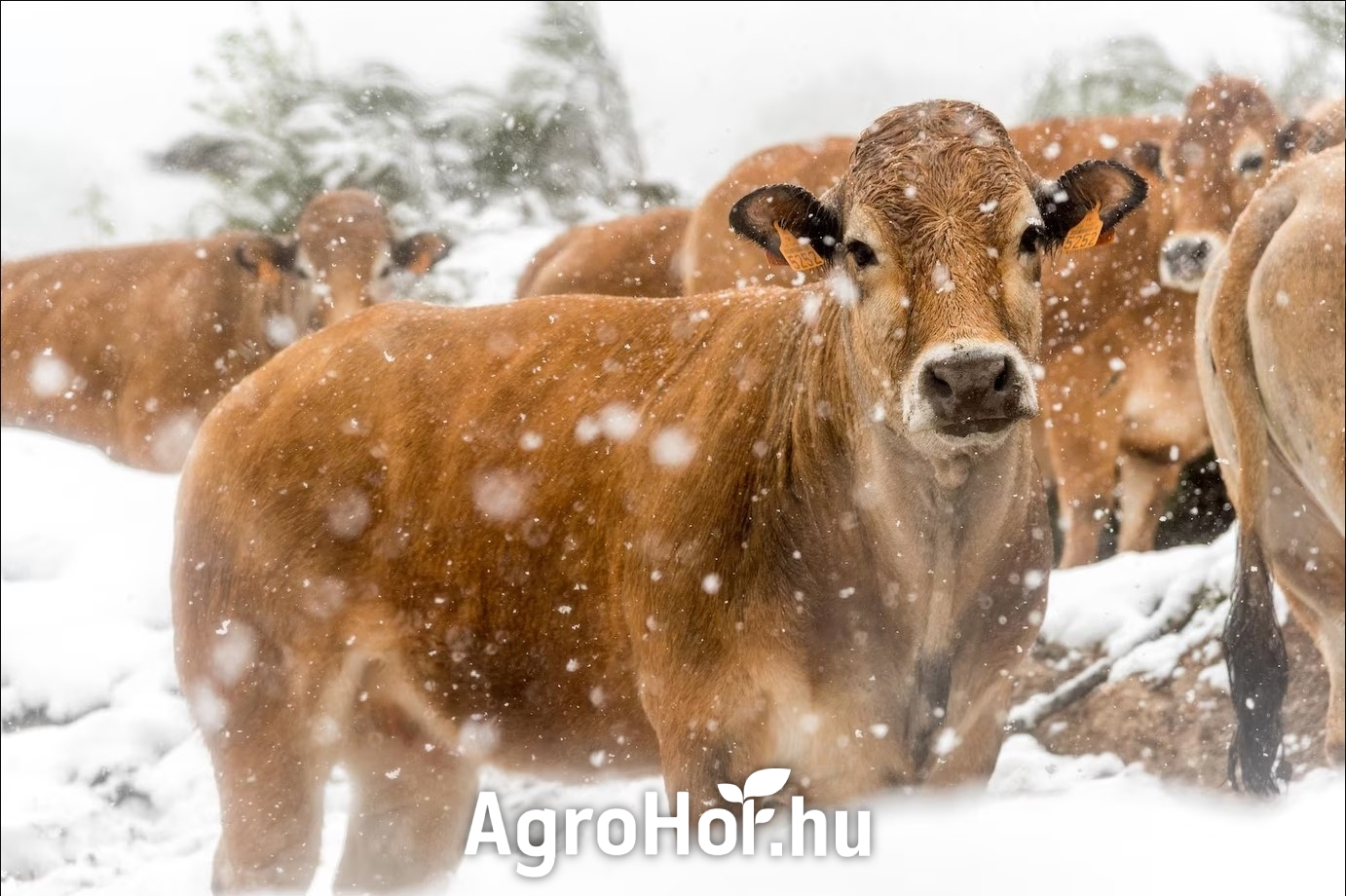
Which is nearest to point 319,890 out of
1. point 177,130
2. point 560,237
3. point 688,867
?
point 688,867

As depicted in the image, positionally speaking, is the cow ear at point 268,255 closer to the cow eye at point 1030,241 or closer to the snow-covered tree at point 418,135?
the snow-covered tree at point 418,135

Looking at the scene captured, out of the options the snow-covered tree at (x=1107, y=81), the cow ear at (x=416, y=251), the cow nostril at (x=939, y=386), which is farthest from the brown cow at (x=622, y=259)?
the cow nostril at (x=939, y=386)

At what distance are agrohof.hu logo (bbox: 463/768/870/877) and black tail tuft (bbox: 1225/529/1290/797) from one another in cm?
151

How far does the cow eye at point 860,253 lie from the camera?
2.84 m

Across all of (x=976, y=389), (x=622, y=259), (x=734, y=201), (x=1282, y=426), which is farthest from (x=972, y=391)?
(x=622, y=259)

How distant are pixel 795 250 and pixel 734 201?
111 inches

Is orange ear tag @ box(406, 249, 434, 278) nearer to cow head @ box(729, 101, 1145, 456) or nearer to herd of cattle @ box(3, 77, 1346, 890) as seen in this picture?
herd of cattle @ box(3, 77, 1346, 890)

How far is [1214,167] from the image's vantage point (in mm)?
5762

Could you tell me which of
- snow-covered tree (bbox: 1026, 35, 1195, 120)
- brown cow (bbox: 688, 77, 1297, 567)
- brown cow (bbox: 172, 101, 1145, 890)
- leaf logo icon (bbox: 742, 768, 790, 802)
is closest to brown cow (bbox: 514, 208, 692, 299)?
brown cow (bbox: 688, 77, 1297, 567)

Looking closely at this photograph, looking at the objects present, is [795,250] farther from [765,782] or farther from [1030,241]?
[765,782]

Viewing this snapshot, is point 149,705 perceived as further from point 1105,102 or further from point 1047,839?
point 1105,102

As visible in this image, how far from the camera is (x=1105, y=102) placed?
24.5ft

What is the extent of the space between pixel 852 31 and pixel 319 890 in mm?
4368

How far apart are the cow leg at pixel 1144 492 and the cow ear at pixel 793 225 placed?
3.86 meters
